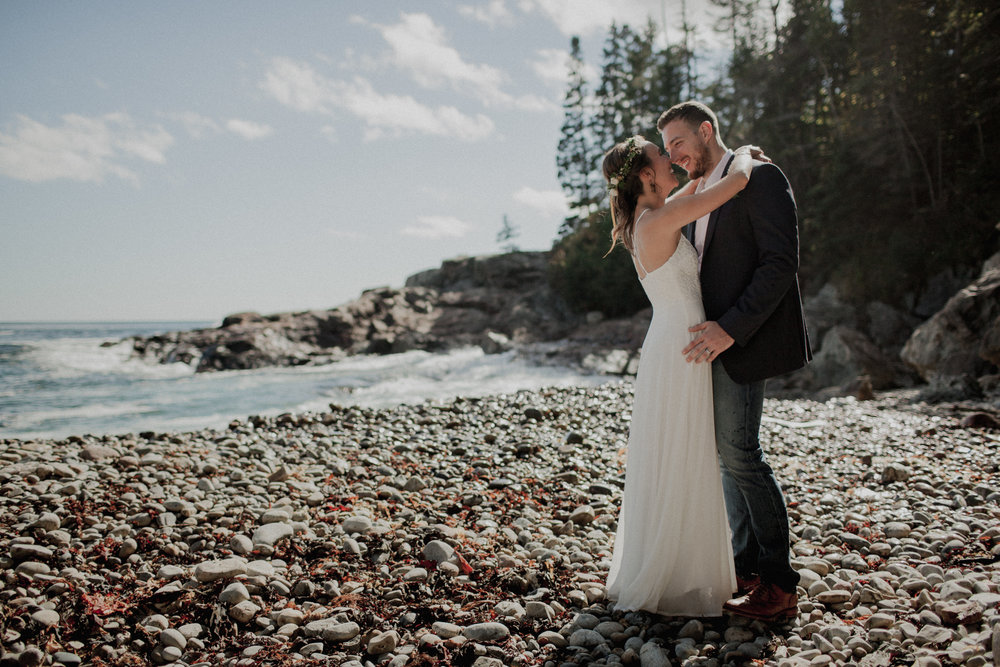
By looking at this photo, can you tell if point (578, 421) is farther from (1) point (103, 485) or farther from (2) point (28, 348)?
(2) point (28, 348)

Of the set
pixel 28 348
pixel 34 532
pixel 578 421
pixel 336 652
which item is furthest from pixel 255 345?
pixel 336 652

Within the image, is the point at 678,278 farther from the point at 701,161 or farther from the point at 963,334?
the point at 963,334

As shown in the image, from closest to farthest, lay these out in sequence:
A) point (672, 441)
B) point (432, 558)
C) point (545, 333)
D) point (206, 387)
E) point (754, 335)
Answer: point (754, 335), point (672, 441), point (432, 558), point (206, 387), point (545, 333)

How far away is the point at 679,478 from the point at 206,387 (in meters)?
17.8

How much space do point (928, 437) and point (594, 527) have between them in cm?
544

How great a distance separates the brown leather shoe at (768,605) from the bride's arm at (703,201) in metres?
1.97

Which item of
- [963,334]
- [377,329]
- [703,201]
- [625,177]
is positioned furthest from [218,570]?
[377,329]

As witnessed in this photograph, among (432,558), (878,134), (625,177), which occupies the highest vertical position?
(878,134)

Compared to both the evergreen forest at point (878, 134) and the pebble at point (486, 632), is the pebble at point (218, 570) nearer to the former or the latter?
the pebble at point (486, 632)

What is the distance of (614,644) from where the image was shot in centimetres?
296

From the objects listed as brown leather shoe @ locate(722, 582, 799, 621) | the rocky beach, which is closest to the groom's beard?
brown leather shoe @ locate(722, 582, 799, 621)

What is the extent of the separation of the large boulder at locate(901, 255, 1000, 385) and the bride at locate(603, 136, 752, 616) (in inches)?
427

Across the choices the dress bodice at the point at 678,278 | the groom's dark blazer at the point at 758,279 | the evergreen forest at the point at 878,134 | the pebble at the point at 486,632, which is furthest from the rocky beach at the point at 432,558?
the evergreen forest at the point at 878,134

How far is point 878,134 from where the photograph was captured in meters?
20.8
